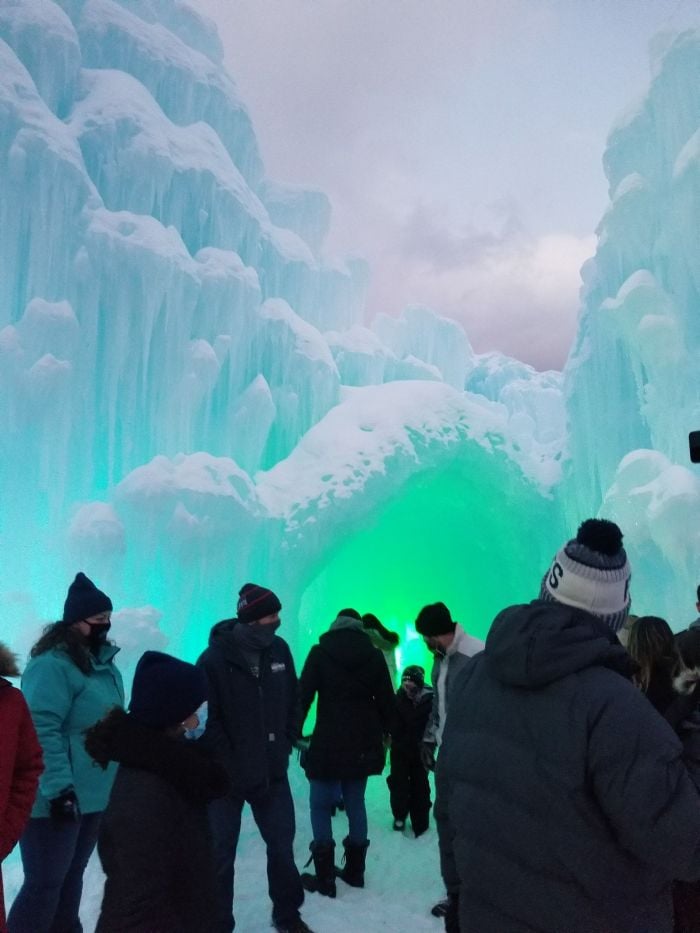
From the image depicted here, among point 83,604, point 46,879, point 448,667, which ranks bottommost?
point 46,879

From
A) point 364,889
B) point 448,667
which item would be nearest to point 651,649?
point 448,667

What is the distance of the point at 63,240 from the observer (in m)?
8.81

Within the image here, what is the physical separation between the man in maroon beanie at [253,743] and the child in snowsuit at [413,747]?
1.84m

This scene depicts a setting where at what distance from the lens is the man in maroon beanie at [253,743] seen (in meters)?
3.07

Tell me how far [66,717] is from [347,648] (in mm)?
1645

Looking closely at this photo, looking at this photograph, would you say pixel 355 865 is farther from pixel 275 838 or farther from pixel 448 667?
pixel 448 667

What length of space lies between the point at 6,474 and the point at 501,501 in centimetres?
747

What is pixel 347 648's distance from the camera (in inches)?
157

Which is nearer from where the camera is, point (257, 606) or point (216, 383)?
point (257, 606)

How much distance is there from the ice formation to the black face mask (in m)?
4.71

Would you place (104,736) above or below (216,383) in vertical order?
below

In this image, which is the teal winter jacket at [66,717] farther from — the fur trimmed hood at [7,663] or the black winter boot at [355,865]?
the black winter boot at [355,865]

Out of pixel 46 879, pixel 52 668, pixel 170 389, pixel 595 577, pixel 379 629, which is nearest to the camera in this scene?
pixel 595 577

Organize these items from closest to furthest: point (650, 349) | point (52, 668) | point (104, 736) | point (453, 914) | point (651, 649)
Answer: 1. point (453, 914)
2. point (104, 736)
3. point (651, 649)
4. point (52, 668)
5. point (650, 349)
